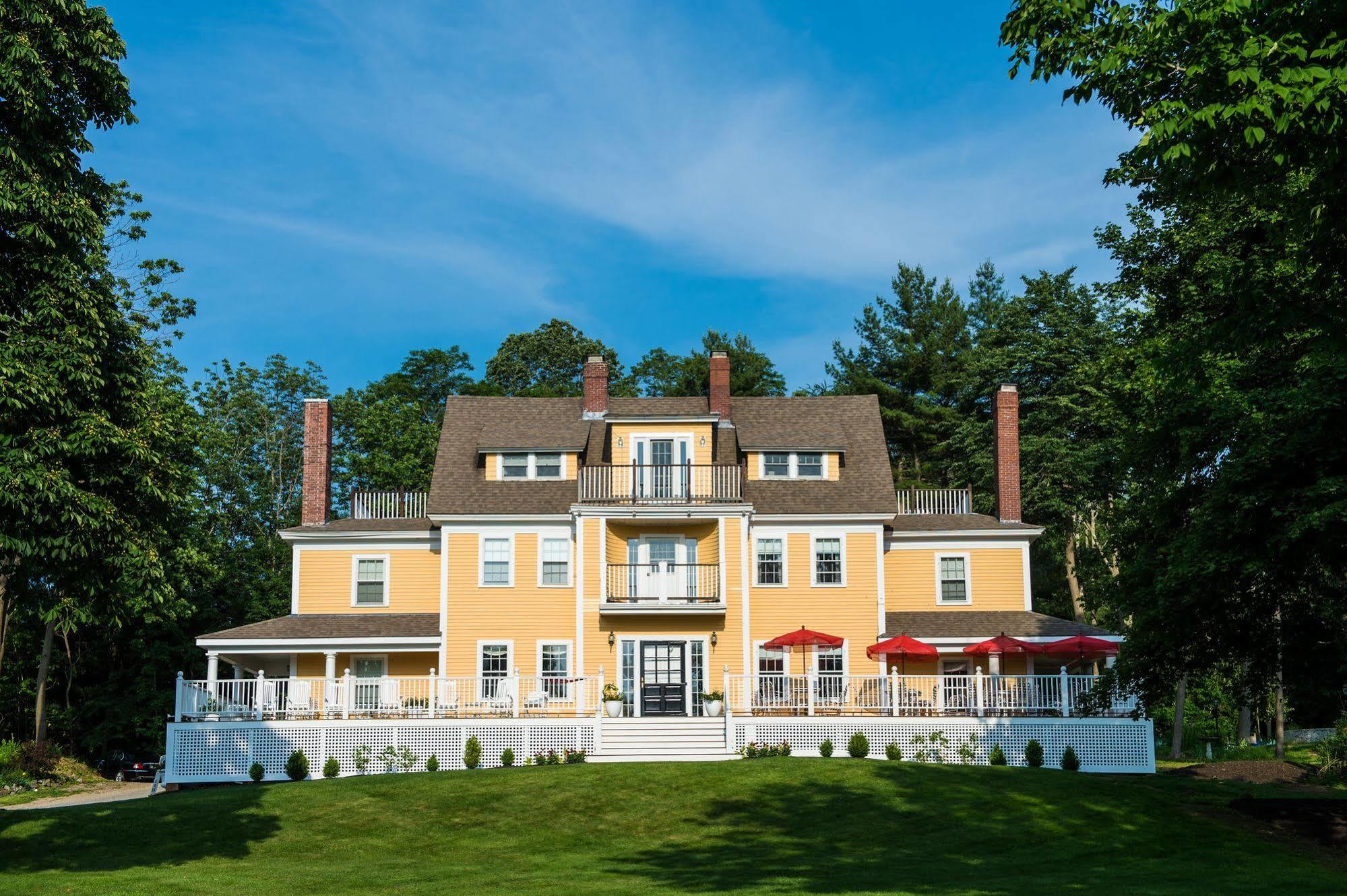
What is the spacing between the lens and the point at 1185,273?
29531 millimetres

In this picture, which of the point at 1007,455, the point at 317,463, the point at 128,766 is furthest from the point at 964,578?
the point at 128,766

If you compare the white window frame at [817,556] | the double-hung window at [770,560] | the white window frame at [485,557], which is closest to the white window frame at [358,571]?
the white window frame at [485,557]

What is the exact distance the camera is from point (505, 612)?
34.3 metres

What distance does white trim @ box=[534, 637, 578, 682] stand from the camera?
33750 mm

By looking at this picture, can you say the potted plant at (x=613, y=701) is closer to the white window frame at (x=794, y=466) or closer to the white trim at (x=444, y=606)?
the white trim at (x=444, y=606)

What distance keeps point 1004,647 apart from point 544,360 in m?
41.8

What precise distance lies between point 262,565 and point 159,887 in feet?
114

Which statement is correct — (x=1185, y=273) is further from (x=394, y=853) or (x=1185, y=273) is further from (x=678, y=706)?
(x=394, y=853)

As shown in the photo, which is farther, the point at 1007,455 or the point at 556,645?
the point at 1007,455

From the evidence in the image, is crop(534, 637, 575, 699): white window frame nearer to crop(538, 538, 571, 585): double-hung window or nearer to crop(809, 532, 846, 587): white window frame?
crop(538, 538, 571, 585): double-hung window

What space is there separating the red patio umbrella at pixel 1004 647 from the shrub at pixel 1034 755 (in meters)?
2.68

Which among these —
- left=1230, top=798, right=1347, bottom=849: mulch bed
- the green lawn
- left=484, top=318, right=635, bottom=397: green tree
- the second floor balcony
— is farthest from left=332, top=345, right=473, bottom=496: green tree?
left=1230, top=798, right=1347, bottom=849: mulch bed

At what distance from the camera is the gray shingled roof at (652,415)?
35.2m

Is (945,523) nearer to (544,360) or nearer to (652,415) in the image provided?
(652,415)
